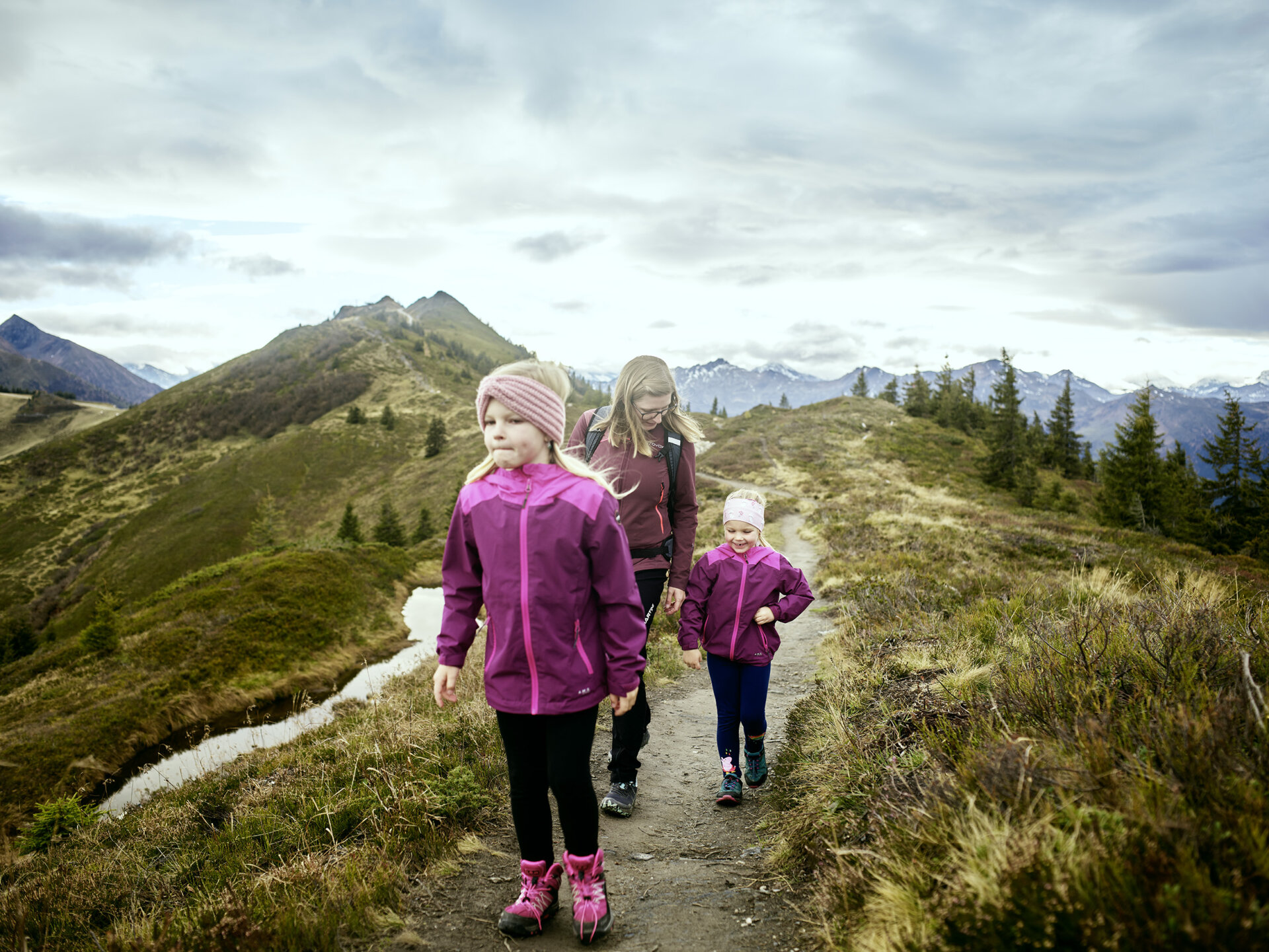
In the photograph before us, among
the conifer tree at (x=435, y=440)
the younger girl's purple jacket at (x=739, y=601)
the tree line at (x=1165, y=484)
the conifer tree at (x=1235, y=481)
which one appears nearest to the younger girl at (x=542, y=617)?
the younger girl's purple jacket at (x=739, y=601)

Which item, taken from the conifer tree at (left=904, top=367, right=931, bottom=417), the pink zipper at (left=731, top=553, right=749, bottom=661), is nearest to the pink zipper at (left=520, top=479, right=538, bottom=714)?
the pink zipper at (left=731, top=553, right=749, bottom=661)

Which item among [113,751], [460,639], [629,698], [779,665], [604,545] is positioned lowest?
[113,751]

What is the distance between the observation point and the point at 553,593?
2.78 metres

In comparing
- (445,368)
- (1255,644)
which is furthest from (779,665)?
(445,368)

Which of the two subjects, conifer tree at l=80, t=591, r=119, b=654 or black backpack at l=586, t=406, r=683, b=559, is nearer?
black backpack at l=586, t=406, r=683, b=559

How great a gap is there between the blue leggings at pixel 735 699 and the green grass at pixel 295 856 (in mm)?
1765

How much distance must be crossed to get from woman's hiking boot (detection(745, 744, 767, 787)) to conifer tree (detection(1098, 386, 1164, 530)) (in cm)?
4233

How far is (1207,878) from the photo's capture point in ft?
5.32

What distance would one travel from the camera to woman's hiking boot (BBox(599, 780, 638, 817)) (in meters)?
4.36

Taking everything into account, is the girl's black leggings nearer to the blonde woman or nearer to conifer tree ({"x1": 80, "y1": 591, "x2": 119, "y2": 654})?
the blonde woman

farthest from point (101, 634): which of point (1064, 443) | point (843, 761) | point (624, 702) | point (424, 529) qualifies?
point (1064, 443)

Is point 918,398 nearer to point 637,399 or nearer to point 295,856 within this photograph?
point 637,399

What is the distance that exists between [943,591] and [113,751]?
17438mm

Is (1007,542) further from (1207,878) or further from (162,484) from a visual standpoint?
(162,484)
